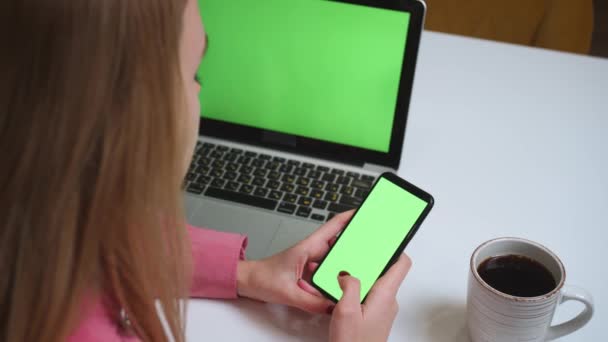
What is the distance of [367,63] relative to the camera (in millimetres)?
730

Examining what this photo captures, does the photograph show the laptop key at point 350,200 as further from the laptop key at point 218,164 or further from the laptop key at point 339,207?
the laptop key at point 218,164

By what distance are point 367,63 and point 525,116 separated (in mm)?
295

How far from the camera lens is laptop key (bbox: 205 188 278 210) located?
2.40 ft

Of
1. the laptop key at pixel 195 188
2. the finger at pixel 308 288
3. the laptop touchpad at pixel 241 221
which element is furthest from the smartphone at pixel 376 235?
the laptop key at pixel 195 188

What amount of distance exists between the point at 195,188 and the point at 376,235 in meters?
0.26

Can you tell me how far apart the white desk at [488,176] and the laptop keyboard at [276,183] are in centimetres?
10

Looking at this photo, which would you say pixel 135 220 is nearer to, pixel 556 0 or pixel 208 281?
pixel 208 281

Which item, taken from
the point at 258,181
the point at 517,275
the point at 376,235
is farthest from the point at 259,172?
the point at 517,275

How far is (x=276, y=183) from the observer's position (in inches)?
30.0

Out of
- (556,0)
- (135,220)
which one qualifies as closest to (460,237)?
(135,220)

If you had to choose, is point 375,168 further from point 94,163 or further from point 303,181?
point 94,163

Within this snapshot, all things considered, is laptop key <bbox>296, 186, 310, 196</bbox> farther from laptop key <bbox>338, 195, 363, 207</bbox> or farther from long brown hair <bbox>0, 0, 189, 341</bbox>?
long brown hair <bbox>0, 0, 189, 341</bbox>

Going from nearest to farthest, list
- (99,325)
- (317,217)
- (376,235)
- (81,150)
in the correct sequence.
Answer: (81,150) → (99,325) → (376,235) → (317,217)

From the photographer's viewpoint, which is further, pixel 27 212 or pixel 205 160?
pixel 205 160
